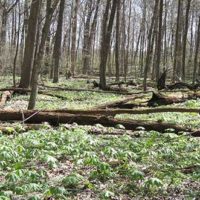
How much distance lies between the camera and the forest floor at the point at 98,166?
5246mm

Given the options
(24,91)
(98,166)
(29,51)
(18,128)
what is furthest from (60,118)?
(29,51)

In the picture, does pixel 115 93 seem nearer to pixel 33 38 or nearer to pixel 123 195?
pixel 33 38

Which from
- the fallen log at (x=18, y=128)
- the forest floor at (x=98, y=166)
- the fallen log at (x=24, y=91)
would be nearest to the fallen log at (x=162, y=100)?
the fallen log at (x=24, y=91)

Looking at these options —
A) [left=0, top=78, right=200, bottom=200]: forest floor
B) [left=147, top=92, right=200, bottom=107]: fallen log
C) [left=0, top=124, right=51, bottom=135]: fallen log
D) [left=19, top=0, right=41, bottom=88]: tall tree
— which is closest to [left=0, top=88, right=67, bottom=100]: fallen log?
[left=19, top=0, right=41, bottom=88]: tall tree

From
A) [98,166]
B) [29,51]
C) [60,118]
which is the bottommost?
[98,166]

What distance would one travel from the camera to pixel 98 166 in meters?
6.06

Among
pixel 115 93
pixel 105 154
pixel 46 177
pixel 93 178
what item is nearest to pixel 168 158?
pixel 105 154

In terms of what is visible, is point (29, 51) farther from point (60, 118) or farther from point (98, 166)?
point (98, 166)

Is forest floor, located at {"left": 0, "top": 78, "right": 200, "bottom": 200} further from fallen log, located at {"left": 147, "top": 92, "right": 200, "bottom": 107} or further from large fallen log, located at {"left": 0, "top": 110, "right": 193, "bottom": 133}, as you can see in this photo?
fallen log, located at {"left": 147, "top": 92, "right": 200, "bottom": 107}

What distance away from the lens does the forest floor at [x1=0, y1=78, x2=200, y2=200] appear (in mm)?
5246

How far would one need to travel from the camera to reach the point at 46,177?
5.83 metres

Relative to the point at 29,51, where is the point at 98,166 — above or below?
below

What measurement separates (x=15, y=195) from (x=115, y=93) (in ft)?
51.0

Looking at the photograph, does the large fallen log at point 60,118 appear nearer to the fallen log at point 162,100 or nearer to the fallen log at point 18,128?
the fallen log at point 18,128
